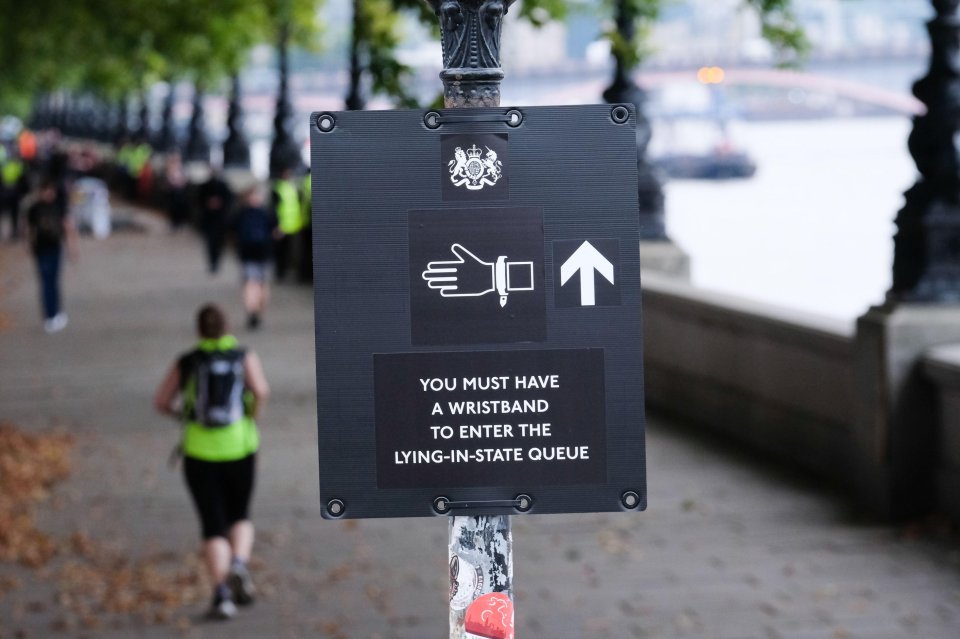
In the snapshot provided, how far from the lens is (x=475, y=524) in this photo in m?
3.25

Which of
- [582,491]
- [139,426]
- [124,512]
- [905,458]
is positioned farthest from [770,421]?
[582,491]

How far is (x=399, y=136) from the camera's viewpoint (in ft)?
10.5

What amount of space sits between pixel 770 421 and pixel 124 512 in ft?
15.5

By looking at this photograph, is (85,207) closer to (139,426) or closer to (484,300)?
(139,426)

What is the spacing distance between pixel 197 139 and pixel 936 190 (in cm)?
4274

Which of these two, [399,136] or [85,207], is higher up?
[85,207]

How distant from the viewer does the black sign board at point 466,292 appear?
10.5 ft

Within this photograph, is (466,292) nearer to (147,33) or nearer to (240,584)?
(240,584)

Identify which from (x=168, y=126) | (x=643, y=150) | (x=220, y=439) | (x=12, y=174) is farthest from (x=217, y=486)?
(x=168, y=126)

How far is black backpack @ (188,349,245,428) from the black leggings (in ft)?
0.83

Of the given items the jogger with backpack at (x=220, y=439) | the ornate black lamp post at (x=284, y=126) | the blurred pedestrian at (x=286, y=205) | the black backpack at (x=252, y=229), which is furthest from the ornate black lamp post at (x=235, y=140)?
the jogger with backpack at (x=220, y=439)

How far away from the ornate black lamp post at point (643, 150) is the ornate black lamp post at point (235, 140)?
24641 mm

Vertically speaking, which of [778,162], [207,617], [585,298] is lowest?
[207,617]

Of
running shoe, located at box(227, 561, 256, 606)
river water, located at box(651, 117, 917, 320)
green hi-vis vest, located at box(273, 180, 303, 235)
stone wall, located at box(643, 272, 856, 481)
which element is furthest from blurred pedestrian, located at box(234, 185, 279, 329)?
running shoe, located at box(227, 561, 256, 606)
